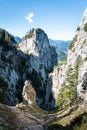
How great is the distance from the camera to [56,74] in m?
194

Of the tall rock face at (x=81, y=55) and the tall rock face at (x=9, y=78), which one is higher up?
the tall rock face at (x=81, y=55)

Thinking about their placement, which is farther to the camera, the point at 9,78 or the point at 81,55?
the point at 9,78

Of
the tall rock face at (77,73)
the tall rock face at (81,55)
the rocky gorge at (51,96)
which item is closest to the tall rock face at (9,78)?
the rocky gorge at (51,96)

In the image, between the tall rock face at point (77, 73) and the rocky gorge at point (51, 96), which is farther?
the tall rock face at point (77, 73)

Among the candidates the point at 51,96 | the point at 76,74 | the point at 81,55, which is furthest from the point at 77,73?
the point at 51,96

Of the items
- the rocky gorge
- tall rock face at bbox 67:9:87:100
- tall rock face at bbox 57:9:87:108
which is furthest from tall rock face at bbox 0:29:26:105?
tall rock face at bbox 67:9:87:100

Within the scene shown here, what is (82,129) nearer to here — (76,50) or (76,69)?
(76,69)

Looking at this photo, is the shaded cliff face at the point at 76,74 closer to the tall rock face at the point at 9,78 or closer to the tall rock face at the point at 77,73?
the tall rock face at the point at 77,73

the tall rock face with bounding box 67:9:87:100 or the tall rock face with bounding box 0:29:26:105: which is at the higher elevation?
the tall rock face with bounding box 67:9:87:100

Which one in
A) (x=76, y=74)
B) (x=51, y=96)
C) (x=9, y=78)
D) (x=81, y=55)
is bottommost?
(x=51, y=96)

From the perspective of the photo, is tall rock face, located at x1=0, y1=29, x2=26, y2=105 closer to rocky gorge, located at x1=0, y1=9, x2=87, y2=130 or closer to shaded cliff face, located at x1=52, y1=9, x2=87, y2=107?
rocky gorge, located at x1=0, y1=9, x2=87, y2=130

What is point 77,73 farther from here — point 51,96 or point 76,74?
point 51,96

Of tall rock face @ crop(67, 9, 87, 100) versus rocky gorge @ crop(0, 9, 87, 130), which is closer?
rocky gorge @ crop(0, 9, 87, 130)

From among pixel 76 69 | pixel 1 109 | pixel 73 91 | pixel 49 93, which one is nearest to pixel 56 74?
pixel 49 93
